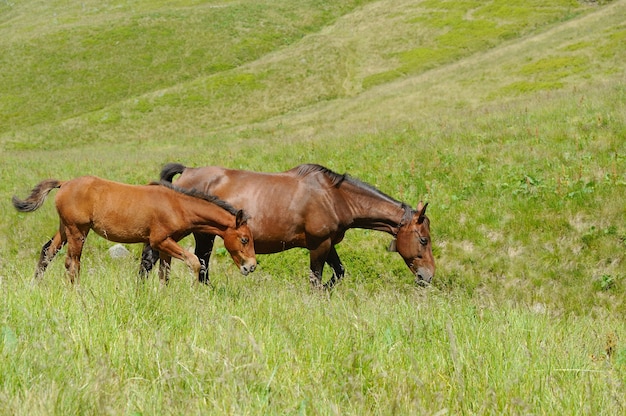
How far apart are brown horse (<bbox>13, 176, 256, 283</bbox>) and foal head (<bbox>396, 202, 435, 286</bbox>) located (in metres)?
3.06

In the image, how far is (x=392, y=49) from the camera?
206 ft

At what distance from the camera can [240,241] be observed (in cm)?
946

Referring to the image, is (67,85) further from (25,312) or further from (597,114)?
(25,312)

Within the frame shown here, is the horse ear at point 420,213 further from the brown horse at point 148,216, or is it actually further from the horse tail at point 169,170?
the horse tail at point 169,170

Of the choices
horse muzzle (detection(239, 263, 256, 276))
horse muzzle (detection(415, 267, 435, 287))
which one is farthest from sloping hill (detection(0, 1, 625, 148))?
horse muzzle (detection(239, 263, 256, 276))

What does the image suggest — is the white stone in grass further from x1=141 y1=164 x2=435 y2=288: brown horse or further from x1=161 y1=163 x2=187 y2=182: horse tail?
x1=141 y1=164 x2=435 y2=288: brown horse

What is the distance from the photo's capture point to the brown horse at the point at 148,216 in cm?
952

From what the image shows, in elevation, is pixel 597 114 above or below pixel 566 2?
above

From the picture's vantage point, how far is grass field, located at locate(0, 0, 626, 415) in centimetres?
355

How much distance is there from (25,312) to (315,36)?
71452 mm

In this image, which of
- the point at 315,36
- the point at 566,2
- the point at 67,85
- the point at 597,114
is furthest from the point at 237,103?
the point at 566,2

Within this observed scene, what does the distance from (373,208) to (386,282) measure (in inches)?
92.1

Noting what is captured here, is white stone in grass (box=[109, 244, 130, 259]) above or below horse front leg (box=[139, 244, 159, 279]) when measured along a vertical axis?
below

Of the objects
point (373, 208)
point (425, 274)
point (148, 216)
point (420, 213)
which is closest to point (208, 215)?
point (148, 216)
